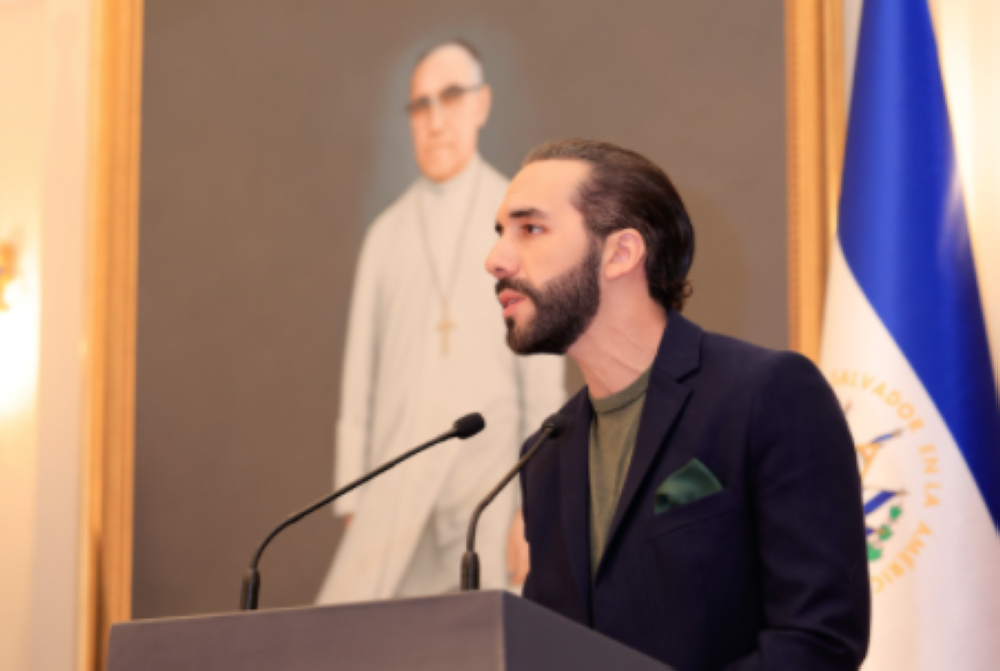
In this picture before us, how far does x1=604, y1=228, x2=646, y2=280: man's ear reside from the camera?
212 centimetres

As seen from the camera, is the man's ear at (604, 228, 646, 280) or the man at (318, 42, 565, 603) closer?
the man's ear at (604, 228, 646, 280)

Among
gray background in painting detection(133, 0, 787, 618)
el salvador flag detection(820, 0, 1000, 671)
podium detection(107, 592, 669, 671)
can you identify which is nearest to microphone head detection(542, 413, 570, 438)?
podium detection(107, 592, 669, 671)

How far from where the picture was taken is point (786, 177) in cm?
324

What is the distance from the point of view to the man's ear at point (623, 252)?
83.4 inches

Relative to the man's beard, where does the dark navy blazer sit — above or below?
below

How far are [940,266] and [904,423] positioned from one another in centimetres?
40

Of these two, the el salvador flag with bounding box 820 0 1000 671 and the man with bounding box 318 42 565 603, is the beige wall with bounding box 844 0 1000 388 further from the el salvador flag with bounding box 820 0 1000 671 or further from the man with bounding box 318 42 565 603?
the man with bounding box 318 42 565 603

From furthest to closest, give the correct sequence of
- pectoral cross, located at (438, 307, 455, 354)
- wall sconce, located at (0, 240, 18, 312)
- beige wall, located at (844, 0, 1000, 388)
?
wall sconce, located at (0, 240, 18, 312)
pectoral cross, located at (438, 307, 455, 354)
beige wall, located at (844, 0, 1000, 388)

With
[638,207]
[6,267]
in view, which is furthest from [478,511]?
[6,267]

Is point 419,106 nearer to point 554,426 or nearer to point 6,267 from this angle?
point 6,267

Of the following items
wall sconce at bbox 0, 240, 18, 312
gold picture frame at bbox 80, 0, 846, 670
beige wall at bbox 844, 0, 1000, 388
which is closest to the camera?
beige wall at bbox 844, 0, 1000, 388

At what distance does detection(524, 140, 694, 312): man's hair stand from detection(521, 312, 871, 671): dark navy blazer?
0.80 feet

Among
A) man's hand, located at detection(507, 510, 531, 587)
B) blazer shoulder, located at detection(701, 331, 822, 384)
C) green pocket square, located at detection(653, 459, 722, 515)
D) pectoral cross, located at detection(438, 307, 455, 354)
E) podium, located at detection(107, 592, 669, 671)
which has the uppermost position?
pectoral cross, located at detection(438, 307, 455, 354)

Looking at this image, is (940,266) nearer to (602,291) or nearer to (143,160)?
(602,291)
